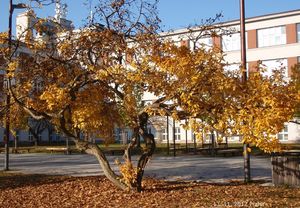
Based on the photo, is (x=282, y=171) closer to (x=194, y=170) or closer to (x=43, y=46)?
(x=194, y=170)

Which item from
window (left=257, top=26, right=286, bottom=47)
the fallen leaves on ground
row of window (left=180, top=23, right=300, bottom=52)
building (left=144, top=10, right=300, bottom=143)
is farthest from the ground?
window (left=257, top=26, right=286, bottom=47)

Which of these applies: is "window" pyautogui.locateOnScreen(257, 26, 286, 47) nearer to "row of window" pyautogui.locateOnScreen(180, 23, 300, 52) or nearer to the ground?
"row of window" pyautogui.locateOnScreen(180, 23, 300, 52)

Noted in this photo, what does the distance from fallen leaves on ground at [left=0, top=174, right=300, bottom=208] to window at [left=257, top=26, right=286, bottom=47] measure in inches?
1472

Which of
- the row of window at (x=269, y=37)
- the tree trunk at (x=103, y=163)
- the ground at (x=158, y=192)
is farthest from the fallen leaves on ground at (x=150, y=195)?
the row of window at (x=269, y=37)

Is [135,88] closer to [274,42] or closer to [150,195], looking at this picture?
[150,195]

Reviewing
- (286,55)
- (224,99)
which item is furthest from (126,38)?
(286,55)

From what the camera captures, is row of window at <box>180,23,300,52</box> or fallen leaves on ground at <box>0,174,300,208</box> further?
row of window at <box>180,23,300,52</box>

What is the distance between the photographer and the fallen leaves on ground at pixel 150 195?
12101mm

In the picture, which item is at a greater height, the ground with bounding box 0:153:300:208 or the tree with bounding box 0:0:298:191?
the tree with bounding box 0:0:298:191

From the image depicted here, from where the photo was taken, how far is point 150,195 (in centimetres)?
1357

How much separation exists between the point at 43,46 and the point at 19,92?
94.7 inches

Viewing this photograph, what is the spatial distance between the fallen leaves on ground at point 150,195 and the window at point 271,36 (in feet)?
123

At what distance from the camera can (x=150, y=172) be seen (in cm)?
2081

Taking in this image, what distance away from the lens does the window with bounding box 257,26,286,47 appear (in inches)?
1971
